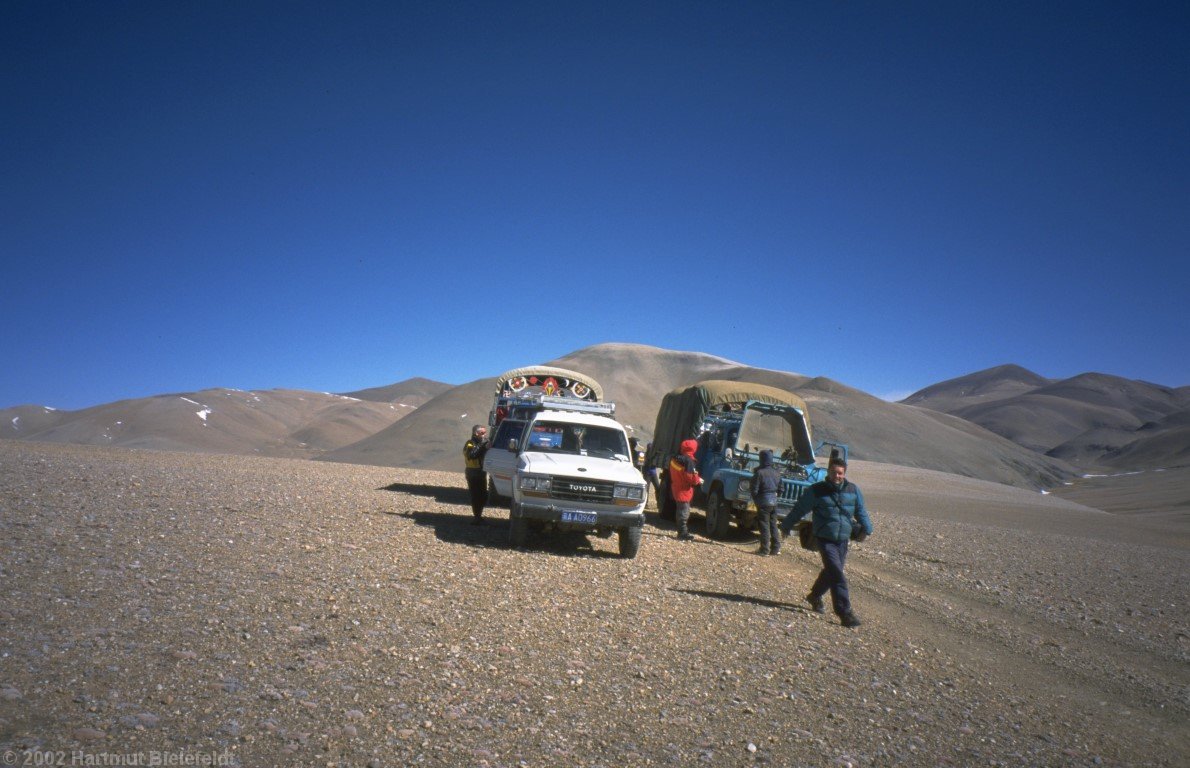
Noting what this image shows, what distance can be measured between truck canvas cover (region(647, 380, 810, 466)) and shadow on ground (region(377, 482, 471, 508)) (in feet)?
16.8

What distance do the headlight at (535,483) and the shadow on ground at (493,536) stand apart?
97 centimetres

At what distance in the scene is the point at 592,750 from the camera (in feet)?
15.0

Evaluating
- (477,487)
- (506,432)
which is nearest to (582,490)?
(477,487)

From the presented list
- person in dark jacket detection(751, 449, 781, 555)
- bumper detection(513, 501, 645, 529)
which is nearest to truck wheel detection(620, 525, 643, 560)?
bumper detection(513, 501, 645, 529)

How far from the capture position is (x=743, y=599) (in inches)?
360

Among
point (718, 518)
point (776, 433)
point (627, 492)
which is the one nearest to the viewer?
point (627, 492)

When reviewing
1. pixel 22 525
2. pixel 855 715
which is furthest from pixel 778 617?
pixel 22 525

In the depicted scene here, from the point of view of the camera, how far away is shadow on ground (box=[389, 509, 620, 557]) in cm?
1116

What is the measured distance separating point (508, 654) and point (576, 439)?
6.51 meters

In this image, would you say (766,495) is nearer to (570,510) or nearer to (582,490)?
(582,490)

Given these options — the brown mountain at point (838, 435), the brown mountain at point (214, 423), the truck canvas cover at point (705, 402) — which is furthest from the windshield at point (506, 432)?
the brown mountain at point (214, 423)

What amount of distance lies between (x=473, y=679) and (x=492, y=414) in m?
14.5

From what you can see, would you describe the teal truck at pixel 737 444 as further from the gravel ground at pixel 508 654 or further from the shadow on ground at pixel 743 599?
the shadow on ground at pixel 743 599

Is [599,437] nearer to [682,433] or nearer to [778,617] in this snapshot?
[778,617]
